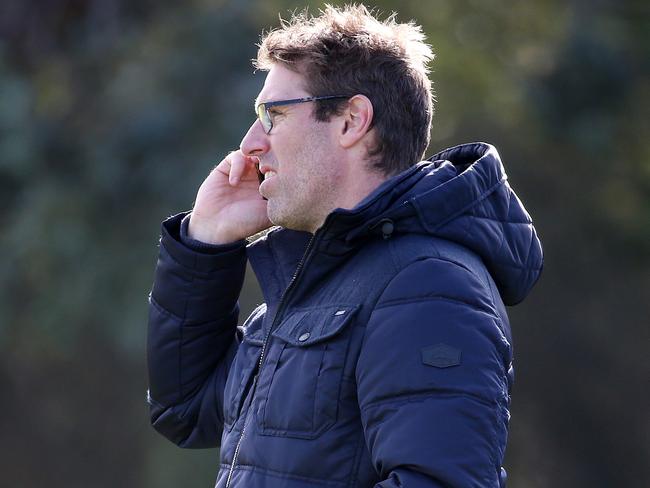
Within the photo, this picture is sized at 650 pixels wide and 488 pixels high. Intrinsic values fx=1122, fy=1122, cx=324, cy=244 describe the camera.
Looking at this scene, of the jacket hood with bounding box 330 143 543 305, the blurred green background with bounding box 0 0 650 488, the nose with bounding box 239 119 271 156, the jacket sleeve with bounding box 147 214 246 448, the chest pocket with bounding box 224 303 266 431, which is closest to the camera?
the jacket hood with bounding box 330 143 543 305

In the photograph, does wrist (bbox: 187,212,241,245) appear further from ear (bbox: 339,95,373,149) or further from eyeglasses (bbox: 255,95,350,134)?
ear (bbox: 339,95,373,149)

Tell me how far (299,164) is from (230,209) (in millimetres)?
447

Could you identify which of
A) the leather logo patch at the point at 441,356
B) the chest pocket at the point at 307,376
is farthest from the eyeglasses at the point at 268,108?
the leather logo patch at the point at 441,356

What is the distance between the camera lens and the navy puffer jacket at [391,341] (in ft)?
6.50

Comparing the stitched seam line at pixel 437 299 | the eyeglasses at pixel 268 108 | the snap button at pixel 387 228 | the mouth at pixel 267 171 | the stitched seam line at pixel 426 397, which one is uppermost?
the eyeglasses at pixel 268 108

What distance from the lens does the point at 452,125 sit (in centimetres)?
812

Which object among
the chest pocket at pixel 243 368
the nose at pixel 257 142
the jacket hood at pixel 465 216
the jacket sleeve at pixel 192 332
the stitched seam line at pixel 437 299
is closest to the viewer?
the stitched seam line at pixel 437 299

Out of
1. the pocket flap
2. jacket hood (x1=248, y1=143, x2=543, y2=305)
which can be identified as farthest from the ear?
the pocket flap

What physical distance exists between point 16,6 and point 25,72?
106 cm

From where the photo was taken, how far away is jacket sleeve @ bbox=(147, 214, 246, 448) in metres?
2.85

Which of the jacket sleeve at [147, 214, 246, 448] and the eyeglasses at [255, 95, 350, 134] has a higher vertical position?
the eyeglasses at [255, 95, 350, 134]

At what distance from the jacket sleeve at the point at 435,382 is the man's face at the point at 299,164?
41cm

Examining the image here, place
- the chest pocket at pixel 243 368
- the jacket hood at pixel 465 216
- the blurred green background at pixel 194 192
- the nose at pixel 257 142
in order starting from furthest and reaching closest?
the blurred green background at pixel 194 192
the nose at pixel 257 142
the chest pocket at pixel 243 368
the jacket hood at pixel 465 216

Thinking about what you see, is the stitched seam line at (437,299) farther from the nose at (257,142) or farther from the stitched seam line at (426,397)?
the nose at (257,142)
